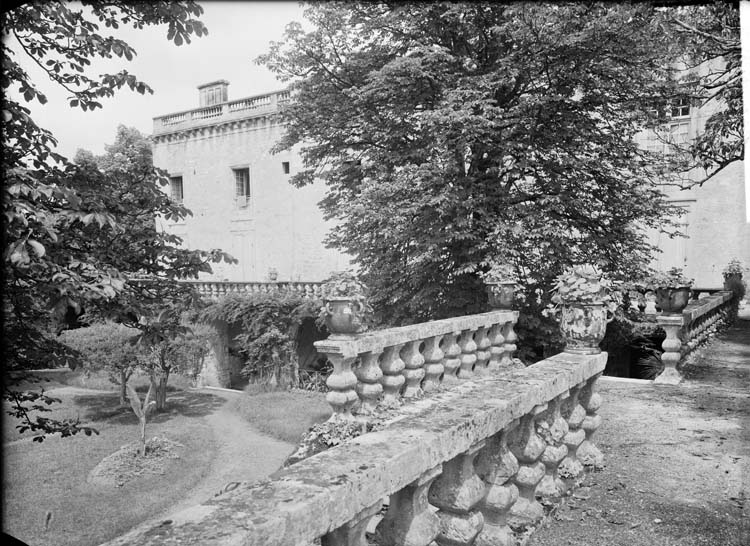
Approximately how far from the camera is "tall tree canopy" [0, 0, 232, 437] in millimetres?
3424

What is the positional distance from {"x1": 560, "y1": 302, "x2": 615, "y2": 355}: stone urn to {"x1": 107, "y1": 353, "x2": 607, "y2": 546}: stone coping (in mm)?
1643

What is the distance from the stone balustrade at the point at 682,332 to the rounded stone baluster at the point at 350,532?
268 inches

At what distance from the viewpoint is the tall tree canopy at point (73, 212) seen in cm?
342

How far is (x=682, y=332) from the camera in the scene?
8.12m

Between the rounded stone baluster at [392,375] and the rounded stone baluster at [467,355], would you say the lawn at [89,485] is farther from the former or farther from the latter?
the rounded stone baluster at [467,355]

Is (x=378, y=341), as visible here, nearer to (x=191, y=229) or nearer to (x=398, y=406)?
(x=398, y=406)

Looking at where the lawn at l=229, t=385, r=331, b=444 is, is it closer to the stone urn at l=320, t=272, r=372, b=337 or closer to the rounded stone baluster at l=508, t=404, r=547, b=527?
the stone urn at l=320, t=272, r=372, b=337

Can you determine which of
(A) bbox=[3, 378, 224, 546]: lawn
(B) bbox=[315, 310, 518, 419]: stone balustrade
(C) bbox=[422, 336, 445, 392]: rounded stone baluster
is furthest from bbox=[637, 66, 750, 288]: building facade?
(A) bbox=[3, 378, 224, 546]: lawn

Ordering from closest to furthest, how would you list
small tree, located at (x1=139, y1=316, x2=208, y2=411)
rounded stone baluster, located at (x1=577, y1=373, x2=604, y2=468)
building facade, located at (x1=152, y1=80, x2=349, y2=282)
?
rounded stone baluster, located at (x1=577, y1=373, x2=604, y2=468)
small tree, located at (x1=139, y1=316, x2=208, y2=411)
building facade, located at (x1=152, y1=80, x2=349, y2=282)

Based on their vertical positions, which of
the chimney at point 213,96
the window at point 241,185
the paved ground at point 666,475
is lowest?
the paved ground at point 666,475

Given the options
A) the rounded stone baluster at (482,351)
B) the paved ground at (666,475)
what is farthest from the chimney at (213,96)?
the paved ground at (666,475)

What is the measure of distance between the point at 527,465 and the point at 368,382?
8.61 ft

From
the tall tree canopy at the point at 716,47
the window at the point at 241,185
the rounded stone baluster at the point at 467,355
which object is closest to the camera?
the tall tree canopy at the point at 716,47

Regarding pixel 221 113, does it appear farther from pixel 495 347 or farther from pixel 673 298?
pixel 673 298
